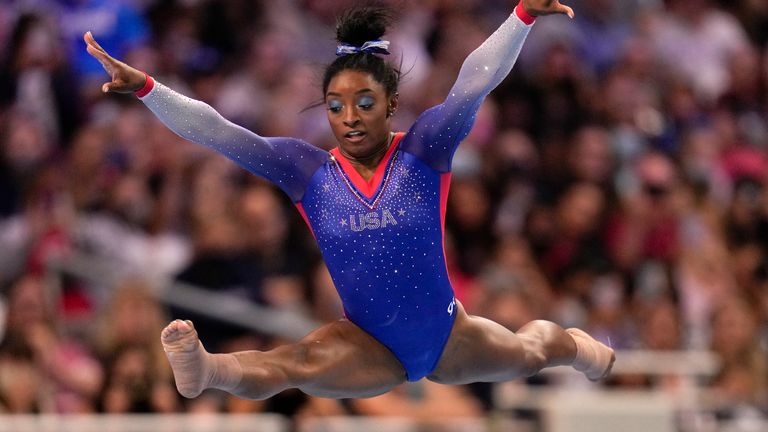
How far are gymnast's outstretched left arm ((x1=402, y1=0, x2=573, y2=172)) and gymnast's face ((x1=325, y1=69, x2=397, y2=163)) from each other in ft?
0.52

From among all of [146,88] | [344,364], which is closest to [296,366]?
[344,364]

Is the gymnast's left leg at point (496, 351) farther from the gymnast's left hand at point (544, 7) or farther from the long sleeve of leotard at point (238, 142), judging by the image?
the gymnast's left hand at point (544, 7)

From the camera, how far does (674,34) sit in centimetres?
1078

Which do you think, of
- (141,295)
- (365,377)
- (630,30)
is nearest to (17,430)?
(141,295)

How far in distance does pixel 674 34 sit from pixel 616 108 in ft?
4.44

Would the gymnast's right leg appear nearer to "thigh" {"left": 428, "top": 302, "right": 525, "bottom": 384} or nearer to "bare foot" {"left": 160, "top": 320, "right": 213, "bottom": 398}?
"bare foot" {"left": 160, "top": 320, "right": 213, "bottom": 398}

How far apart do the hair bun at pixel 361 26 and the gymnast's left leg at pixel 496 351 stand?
3.51ft

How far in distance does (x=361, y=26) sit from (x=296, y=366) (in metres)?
1.27

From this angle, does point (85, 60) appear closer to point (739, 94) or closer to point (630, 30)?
point (630, 30)

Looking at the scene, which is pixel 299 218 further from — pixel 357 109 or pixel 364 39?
pixel 357 109

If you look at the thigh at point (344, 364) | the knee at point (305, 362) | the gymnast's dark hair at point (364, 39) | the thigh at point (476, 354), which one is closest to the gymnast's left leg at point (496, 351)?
the thigh at point (476, 354)

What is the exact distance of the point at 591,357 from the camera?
502cm

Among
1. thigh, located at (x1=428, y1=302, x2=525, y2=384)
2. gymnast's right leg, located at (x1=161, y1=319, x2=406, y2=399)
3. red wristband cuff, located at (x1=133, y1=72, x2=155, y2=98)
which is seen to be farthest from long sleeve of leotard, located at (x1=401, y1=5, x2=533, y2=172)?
red wristband cuff, located at (x1=133, y1=72, x2=155, y2=98)

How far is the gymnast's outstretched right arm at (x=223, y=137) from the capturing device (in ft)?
14.8
